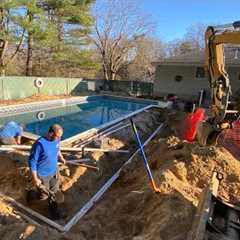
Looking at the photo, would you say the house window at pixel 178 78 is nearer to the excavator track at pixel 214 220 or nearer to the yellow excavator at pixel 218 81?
the yellow excavator at pixel 218 81

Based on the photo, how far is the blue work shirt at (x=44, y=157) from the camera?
5719 mm

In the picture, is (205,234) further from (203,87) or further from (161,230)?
(203,87)

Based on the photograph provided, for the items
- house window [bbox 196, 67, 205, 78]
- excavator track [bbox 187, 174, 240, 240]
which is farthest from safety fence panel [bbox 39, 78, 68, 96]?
excavator track [bbox 187, 174, 240, 240]

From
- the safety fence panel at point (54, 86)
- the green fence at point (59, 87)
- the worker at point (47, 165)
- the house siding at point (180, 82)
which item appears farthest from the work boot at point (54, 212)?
the house siding at point (180, 82)

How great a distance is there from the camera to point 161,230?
5141 mm

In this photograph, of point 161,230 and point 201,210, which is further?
point 161,230

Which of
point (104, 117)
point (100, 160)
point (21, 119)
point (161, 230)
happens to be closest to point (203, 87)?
point (104, 117)

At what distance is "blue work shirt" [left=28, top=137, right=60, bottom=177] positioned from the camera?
18.8ft

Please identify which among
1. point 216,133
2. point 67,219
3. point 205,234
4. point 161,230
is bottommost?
point 67,219

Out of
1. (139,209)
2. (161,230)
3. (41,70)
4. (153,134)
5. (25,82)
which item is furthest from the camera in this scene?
(41,70)

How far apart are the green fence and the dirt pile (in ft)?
40.2

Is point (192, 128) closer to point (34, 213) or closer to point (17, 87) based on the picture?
point (34, 213)

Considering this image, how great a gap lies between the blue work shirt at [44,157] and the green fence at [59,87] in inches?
549

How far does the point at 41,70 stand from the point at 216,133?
24.4m
